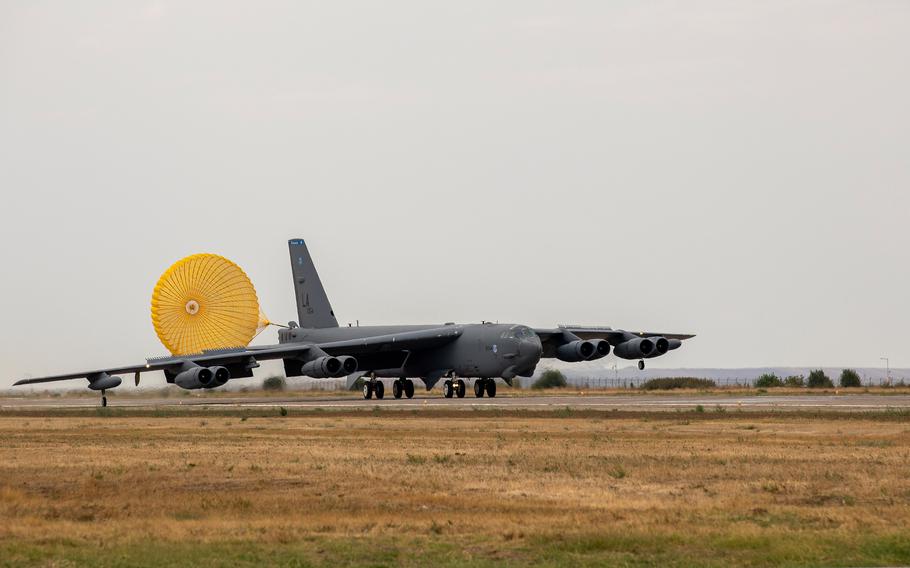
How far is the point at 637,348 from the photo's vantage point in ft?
212

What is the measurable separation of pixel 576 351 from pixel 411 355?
312 inches

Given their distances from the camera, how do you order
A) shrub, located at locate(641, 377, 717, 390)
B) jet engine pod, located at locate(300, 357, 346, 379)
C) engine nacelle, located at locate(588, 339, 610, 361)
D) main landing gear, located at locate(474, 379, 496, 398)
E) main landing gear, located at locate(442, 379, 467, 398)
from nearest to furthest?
jet engine pod, located at locate(300, 357, 346, 379) → main landing gear, located at locate(442, 379, 467, 398) → engine nacelle, located at locate(588, 339, 610, 361) → main landing gear, located at locate(474, 379, 496, 398) → shrub, located at locate(641, 377, 717, 390)

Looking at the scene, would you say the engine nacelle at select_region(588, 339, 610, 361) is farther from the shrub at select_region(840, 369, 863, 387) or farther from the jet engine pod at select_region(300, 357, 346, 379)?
the shrub at select_region(840, 369, 863, 387)

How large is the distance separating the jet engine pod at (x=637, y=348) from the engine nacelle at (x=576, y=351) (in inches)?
96.2

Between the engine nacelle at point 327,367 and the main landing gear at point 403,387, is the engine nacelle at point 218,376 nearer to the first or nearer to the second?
the engine nacelle at point 327,367

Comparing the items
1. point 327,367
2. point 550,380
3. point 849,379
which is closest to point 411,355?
point 327,367

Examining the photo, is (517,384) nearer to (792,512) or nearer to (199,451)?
(199,451)

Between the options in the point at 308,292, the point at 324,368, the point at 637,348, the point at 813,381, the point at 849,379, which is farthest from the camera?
the point at 849,379

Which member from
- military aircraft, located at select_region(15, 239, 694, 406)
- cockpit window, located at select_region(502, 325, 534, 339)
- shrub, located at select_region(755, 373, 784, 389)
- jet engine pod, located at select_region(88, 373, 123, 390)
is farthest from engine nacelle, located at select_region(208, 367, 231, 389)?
shrub, located at select_region(755, 373, 784, 389)

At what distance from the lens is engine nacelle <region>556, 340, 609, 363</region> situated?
62969mm

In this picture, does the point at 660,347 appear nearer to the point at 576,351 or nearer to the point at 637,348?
the point at 637,348

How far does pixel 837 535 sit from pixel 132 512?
9166 mm

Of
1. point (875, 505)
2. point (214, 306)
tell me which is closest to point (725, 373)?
point (214, 306)

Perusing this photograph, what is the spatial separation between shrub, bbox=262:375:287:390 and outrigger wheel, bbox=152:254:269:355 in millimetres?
8858
